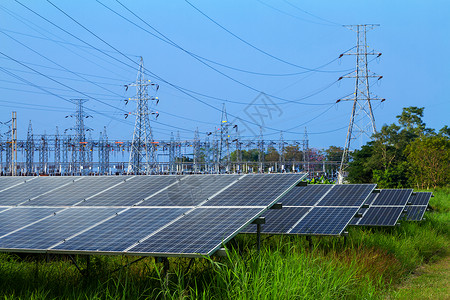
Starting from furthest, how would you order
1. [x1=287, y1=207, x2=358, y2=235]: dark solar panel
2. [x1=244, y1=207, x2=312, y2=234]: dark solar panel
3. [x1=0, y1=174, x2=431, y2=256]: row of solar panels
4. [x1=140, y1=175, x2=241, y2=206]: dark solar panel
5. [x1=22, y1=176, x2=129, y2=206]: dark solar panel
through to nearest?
1. [x1=244, y1=207, x2=312, y2=234]: dark solar panel
2. [x1=287, y1=207, x2=358, y2=235]: dark solar panel
3. [x1=22, y1=176, x2=129, y2=206]: dark solar panel
4. [x1=140, y1=175, x2=241, y2=206]: dark solar panel
5. [x1=0, y1=174, x2=431, y2=256]: row of solar panels

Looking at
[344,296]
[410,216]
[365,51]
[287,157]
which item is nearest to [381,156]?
[365,51]

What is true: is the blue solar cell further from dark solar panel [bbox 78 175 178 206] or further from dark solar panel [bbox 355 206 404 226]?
dark solar panel [bbox 355 206 404 226]

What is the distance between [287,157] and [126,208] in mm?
110825

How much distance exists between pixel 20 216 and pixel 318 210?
24.8 ft

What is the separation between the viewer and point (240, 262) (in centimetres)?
743

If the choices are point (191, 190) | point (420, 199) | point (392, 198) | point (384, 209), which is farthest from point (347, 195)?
point (420, 199)

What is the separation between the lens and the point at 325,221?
1268 centimetres

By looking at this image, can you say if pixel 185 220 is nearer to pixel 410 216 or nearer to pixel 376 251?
pixel 376 251

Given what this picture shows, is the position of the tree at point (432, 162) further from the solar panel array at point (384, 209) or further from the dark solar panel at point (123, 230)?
the dark solar panel at point (123, 230)

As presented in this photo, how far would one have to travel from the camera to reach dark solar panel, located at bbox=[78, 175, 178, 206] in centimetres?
945

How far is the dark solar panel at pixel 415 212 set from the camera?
60.0 ft

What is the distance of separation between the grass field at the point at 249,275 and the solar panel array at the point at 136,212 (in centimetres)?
40

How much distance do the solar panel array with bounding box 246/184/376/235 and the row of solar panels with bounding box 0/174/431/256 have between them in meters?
0.03

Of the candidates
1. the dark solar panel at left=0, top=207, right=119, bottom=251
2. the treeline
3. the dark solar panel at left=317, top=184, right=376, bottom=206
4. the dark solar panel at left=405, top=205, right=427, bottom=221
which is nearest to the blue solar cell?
the dark solar panel at left=0, top=207, right=119, bottom=251
